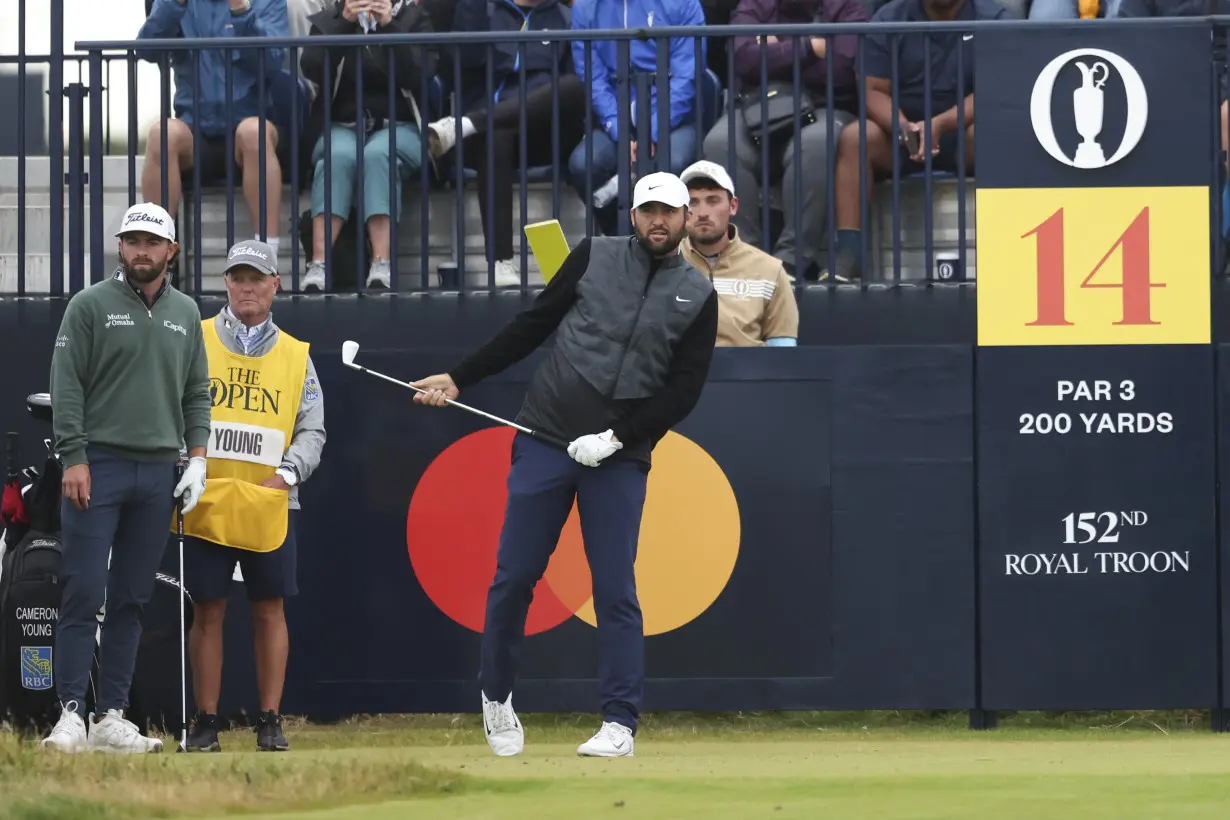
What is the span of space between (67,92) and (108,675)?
9.23 ft

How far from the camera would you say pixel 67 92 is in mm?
8914

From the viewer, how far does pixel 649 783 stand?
5672mm

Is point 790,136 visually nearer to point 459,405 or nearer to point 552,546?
point 459,405

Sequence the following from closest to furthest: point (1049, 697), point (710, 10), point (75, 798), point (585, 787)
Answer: point (75, 798)
point (585, 787)
point (1049, 697)
point (710, 10)

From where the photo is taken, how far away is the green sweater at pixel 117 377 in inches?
280

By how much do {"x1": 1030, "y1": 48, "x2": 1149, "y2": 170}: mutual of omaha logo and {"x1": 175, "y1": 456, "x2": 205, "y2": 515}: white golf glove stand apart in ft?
11.2

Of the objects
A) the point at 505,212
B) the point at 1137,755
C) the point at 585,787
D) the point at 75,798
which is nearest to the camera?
the point at 75,798

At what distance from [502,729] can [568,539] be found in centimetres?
155

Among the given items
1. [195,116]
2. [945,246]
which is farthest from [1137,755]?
[195,116]

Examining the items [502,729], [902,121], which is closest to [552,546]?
[502,729]

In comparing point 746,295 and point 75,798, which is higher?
point 746,295

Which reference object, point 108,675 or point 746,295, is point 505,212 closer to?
point 746,295

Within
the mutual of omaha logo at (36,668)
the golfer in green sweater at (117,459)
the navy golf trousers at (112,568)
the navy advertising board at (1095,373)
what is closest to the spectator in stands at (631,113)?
the navy advertising board at (1095,373)

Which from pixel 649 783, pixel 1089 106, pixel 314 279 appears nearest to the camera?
pixel 649 783
